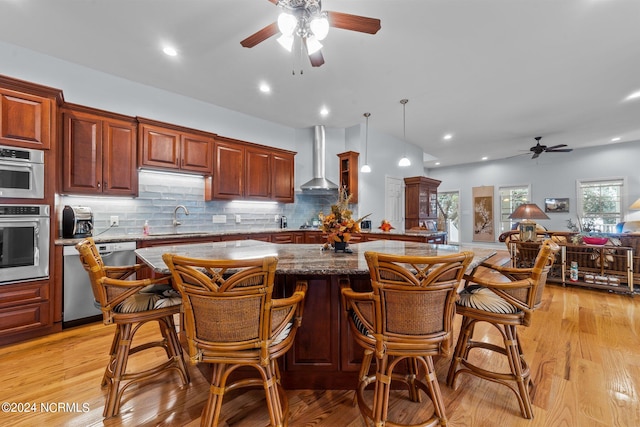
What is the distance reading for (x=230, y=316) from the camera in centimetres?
116

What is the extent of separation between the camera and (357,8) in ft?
7.88

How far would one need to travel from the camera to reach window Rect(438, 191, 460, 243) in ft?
32.1

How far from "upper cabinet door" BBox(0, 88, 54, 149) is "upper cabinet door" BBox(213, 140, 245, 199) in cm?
191

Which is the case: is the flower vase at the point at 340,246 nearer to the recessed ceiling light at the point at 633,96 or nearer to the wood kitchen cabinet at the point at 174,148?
the wood kitchen cabinet at the point at 174,148

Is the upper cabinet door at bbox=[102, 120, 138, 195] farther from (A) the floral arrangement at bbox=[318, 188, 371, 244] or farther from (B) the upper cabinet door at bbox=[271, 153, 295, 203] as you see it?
(A) the floral arrangement at bbox=[318, 188, 371, 244]

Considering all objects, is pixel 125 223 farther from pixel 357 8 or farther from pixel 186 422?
pixel 357 8

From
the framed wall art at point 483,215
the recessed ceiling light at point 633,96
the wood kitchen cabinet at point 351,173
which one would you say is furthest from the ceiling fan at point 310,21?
the framed wall art at point 483,215

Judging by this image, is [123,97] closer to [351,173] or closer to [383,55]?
[383,55]

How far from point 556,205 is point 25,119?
1082 centimetres

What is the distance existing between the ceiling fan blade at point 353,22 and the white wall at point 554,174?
28.1 feet

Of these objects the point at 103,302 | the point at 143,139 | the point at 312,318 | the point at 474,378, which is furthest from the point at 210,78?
the point at 474,378

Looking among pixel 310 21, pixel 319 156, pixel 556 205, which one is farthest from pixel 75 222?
pixel 556 205

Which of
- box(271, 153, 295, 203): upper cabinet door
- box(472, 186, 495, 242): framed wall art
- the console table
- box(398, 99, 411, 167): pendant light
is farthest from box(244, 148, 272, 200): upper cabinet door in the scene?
box(472, 186, 495, 242): framed wall art

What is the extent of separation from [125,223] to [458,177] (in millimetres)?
9858
